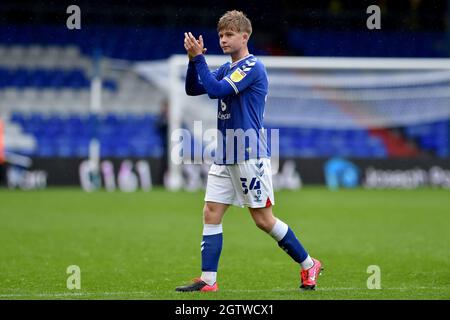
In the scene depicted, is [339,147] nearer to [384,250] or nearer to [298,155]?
[298,155]

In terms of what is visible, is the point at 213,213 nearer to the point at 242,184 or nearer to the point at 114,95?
the point at 242,184

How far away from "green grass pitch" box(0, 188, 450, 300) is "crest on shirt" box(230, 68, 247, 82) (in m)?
1.59

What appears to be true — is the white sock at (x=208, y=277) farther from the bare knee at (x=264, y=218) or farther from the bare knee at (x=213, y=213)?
the bare knee at (x=264, y=218)

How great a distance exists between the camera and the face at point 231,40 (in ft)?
22.0

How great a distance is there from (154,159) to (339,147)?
19.3 ft

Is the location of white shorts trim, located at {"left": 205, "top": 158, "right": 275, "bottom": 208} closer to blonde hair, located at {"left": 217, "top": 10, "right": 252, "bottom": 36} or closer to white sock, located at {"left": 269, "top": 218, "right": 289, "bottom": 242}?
white sock, located at {"left": 269, "top": 218, "right": 289, "bottom": 242}

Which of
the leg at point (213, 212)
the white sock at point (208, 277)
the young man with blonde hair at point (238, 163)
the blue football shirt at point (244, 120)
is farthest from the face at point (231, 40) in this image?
the white sock at point (208, 277)

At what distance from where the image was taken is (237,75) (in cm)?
667

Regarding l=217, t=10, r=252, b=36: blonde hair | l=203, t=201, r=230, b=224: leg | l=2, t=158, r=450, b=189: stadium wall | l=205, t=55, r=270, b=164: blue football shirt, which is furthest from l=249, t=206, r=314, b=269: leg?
l=2, t=158, r=450, b=189: stadium wall

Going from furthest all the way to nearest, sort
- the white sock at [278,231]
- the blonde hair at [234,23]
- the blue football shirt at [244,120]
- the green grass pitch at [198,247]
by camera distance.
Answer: the green grass pitch at [198,247] → the white sock at [278,231] → the blue football shirt at [244,120] → the blonde hair at [234,23]

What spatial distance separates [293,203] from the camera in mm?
18000

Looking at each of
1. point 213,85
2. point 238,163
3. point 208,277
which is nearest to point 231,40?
point 213,85

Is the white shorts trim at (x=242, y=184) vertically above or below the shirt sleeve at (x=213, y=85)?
below
